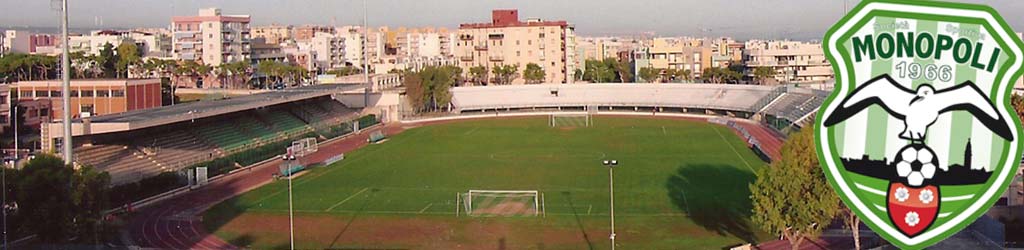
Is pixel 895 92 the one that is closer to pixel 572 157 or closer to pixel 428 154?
pixel 572 157

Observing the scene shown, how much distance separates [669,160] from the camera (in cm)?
3328

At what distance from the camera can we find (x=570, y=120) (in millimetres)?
52844

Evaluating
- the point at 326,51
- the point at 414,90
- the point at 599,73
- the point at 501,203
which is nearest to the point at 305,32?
the point at 326,51

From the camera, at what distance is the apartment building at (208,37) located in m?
72.0

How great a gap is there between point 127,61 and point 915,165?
217 feet

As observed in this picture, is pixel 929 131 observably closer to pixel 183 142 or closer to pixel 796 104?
pixel 183 142

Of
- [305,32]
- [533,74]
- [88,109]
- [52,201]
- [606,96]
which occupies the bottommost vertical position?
[52,201]

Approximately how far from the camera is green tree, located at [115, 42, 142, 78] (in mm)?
65812

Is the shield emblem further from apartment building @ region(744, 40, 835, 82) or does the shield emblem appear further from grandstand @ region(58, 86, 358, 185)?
apartment building @ region(744, 40, 835, 82)

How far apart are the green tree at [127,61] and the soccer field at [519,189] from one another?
32330 mm

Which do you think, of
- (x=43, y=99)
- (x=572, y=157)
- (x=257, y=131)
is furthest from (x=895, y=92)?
(x=43, y=99)

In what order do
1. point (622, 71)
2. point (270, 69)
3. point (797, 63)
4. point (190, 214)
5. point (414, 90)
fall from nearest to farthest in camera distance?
1. point (190, 214)
2. point (414, 90)
3. point (797, 63)
4. point (270, 69)
5. point (622, 71)

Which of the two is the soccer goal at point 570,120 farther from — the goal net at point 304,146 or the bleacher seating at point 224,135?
the bleacher seating at point 224,135

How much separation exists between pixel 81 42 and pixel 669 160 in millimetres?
68177
